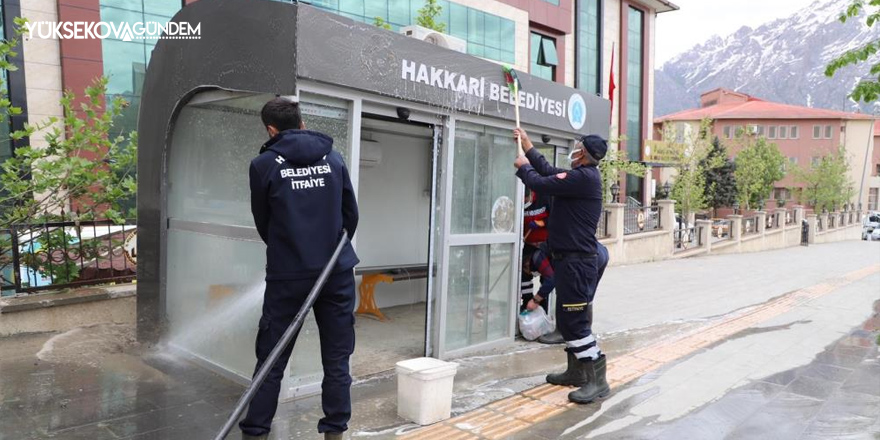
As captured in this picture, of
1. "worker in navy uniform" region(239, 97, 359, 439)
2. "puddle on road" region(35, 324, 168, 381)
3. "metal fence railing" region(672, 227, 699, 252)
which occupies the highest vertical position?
"worker in navy uniform" region(239, 97, 359, 439)

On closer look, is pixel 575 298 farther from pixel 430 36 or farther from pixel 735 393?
pixel 430 36

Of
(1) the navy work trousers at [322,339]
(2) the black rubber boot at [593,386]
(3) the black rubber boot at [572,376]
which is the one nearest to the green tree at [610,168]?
(3) the black rubber boot at [572,376]

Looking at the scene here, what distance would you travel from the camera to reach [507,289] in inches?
247

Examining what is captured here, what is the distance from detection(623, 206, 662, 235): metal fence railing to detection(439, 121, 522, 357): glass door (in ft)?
37.7

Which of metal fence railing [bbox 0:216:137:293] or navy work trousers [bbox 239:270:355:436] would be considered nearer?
navy work trousers [bbox 239:270:355:436]

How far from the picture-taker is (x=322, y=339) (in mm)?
3396

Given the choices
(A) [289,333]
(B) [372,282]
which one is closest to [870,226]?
(B) [372,282]

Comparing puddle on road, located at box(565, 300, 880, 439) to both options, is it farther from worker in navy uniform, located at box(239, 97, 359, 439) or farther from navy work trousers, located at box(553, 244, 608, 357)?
worker in navy uniform, located at box(239, 97, 359, 439)

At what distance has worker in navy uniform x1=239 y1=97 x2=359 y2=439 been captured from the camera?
3.18 m

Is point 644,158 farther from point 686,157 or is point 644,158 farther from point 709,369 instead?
point 709,369

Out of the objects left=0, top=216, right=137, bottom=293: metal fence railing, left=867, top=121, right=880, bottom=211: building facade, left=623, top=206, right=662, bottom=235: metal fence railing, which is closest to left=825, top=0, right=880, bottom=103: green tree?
left=0, top=216, right=137, bottom=293: metal fence railing

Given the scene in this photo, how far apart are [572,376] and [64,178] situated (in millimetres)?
5106

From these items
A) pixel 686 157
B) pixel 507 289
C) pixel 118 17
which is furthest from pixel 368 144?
pixel 686 157

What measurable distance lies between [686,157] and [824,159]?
68.2 feet
